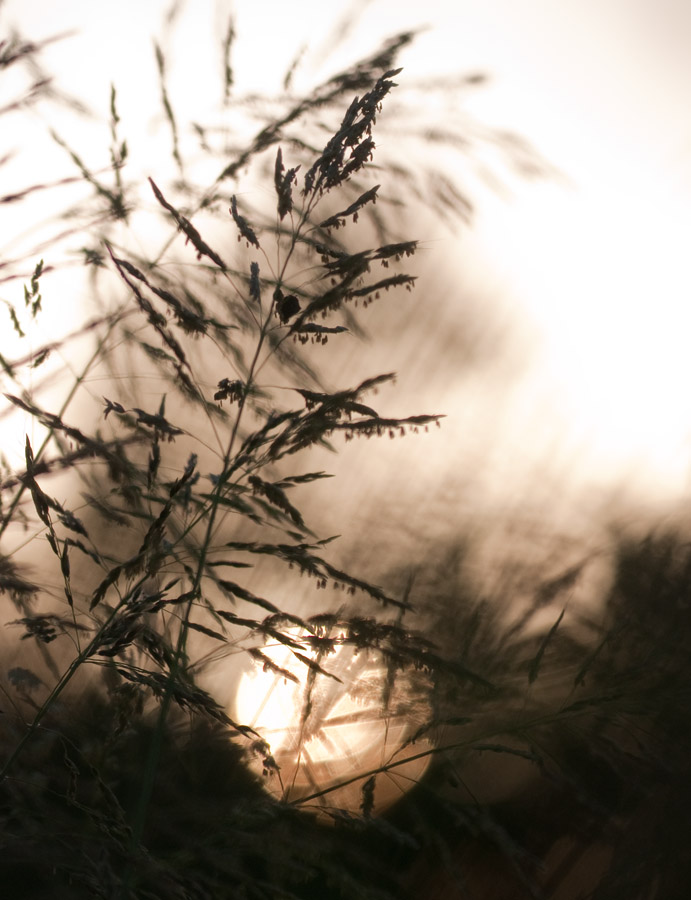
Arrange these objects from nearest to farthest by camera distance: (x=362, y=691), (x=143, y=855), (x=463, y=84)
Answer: (x=143, y=855), (x=362, y=691), (x=463, y=84)

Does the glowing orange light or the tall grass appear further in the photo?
the glowing orange light

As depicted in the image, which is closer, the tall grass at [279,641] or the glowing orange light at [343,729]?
the tall grass at [279,641]

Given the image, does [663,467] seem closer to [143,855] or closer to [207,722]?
[207,722]

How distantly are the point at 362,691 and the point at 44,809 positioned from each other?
47 cm

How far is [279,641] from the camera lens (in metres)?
0.94

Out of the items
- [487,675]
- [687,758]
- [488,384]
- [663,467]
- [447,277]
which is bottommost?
[687,758]

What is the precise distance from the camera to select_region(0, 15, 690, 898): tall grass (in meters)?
0.96

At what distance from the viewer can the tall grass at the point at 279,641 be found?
37.7 inches

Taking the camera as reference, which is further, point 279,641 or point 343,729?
point 343,729

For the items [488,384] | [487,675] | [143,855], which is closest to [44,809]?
[143,855]

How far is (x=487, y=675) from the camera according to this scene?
1.27m

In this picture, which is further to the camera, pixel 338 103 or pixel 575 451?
pixel 575 451

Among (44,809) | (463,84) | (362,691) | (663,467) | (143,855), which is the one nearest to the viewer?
(143,855)

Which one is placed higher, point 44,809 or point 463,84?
point 463,84
